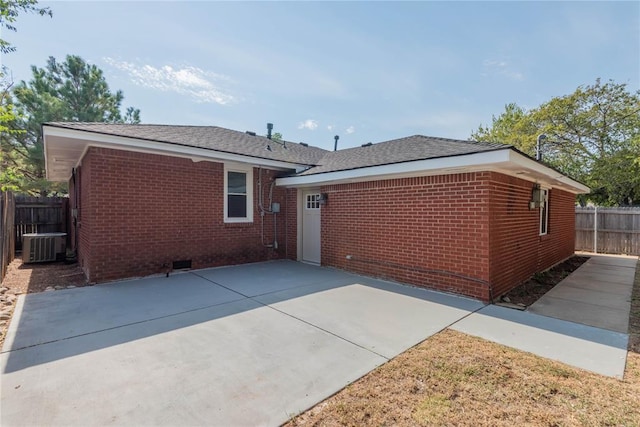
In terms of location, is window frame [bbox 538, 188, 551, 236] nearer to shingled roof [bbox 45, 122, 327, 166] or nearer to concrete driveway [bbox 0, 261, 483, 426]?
concrete driveway [bbox 0, 261, 483, 426]

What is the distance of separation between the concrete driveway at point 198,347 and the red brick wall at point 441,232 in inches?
25.2

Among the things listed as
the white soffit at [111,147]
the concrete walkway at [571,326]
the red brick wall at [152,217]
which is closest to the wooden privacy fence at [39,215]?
the white soffit at [111,147]

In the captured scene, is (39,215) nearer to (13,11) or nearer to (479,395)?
(13,11)

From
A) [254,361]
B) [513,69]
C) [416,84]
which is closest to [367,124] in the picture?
[416,84]

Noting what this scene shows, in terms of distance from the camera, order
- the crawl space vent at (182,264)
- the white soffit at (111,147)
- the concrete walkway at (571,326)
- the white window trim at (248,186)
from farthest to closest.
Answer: the white window trim at (248,186)
the crawl space vent at (182,264)
the white soffit at (111,147)
the concrete walkway at (571,326)

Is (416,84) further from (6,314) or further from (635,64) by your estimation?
(6,314)

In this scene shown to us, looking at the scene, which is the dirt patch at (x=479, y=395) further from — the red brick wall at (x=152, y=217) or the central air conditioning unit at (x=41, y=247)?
the central air conditioning unit at (x=41, y=247)

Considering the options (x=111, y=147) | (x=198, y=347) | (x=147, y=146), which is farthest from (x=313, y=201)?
(x=198, y=347)

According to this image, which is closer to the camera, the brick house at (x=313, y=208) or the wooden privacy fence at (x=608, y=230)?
the brick house at (x=313, y=208)

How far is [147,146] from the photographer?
654 cm

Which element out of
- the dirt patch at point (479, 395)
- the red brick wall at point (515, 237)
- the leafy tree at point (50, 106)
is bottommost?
the dirt patch at point (479, 395)

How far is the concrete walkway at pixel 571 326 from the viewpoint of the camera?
341 cm

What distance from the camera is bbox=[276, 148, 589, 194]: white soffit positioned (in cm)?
497

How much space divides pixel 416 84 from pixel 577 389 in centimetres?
1108
